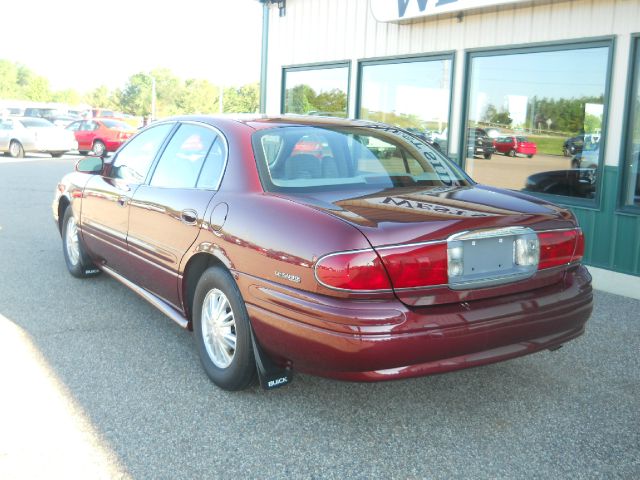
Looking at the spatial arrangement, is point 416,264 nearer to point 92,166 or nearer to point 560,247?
point 560,247

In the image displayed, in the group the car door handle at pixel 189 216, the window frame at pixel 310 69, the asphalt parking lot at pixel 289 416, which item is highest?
the window frame at pixel 310 69

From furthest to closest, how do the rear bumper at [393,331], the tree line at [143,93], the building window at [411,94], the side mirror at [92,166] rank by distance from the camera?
the tree line at [143,93] → the building window at [411,94] → the side mirror at [92,166] → the rear bumper at [393,331]

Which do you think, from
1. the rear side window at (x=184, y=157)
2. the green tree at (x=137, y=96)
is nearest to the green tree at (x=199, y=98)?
the green tree at (x=137, y=96)

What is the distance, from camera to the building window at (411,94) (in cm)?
843

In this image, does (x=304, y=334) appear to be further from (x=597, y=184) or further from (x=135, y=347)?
(x=597, y=184)

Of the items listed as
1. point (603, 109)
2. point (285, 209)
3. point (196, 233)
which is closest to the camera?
point (285, 209)

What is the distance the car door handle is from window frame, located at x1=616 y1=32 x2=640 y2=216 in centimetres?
446

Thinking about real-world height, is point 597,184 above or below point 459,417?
above

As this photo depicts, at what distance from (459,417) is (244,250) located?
142 cm

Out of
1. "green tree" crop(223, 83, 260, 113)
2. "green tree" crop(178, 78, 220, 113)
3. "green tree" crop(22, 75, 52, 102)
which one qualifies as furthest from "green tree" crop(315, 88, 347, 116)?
→ "green tree" crop(22, 75, 52, 102)

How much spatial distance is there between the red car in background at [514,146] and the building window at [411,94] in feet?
2.48

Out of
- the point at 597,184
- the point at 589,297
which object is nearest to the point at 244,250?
the point at 589,297

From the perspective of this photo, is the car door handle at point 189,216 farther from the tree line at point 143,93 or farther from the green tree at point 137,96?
the green tree at point 137,96

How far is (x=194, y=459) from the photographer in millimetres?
2975
